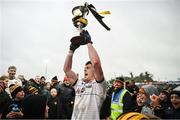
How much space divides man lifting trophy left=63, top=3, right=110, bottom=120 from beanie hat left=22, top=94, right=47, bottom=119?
0.50m

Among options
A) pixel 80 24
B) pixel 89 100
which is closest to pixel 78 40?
pixel 80 24

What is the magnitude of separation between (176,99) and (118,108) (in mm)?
1284

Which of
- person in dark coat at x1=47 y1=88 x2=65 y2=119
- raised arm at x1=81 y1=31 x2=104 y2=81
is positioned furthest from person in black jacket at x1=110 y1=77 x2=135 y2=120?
person in dark coat at x1=47 y1=88 x2=65 y2=119

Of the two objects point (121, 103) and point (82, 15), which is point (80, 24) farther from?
point (121, 103)

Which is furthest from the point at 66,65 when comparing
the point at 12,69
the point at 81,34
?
the point at 12,69

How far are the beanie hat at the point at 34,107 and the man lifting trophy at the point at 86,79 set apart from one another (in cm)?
50

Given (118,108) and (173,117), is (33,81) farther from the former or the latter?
(173,117)

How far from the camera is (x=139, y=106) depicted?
619 cm

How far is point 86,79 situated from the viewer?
4340 mm

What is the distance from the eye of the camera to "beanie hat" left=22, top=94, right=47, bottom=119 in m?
3.92

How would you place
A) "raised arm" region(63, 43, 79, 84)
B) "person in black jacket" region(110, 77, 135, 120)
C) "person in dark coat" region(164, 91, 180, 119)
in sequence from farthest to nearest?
"person in black jacket" region(110, 77, 135, 120), "person in dark coat" region(164, 91, 180, 119), "raised arm" region(63, 43, 79, 84)

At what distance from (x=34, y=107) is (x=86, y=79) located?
909 millimetres

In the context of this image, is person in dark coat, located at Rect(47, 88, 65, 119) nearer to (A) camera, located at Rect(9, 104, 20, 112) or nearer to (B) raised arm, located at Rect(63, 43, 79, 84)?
(A) camera, located at Rect(9, 104, 20, 112)

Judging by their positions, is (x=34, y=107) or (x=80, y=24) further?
(x=80, y=24)
